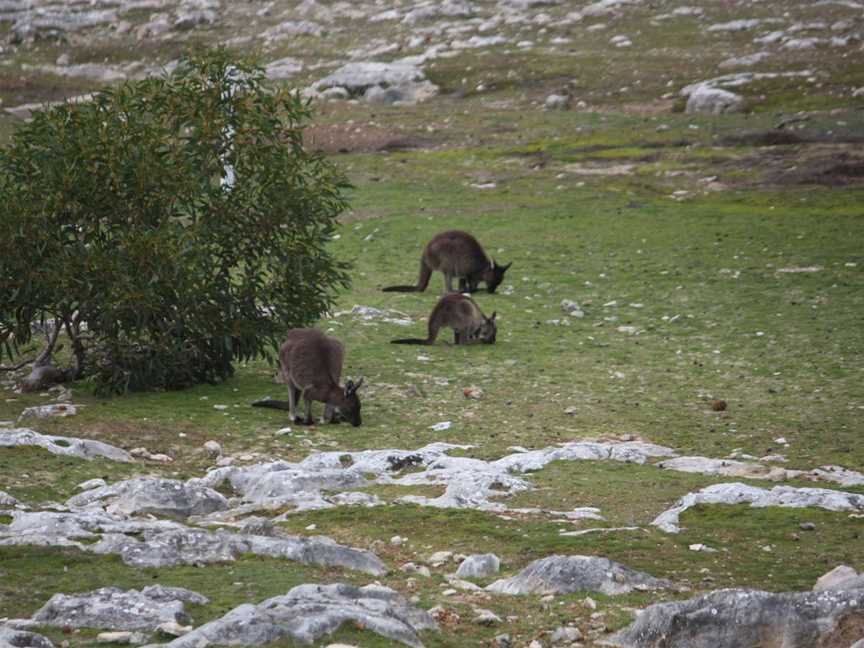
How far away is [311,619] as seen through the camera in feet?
23.4

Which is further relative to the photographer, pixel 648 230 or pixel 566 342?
pixel 648 230

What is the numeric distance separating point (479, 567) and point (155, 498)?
2912 millimetres

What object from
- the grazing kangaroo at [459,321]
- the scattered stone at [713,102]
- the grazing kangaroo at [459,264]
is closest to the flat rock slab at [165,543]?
the grazing kangaroo at [459,321]

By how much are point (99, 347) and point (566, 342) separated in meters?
6.74

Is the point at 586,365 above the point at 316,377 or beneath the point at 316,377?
beneath

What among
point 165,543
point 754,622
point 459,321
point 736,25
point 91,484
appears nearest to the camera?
point 754,622

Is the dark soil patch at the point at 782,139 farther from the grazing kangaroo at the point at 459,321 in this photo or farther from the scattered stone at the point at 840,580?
the scattered stone at the point at 840,580

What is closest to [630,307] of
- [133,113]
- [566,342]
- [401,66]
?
→ [566,342]

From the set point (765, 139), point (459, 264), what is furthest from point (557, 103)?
point (459, 264)

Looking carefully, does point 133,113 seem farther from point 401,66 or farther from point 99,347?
point 401,66

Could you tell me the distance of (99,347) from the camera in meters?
16.0

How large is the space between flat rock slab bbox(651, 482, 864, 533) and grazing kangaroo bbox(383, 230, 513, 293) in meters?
12.5

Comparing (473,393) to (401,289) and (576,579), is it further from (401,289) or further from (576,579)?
(401,289)

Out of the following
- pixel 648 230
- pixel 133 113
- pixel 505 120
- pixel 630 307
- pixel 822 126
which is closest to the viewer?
pixel 133 113
